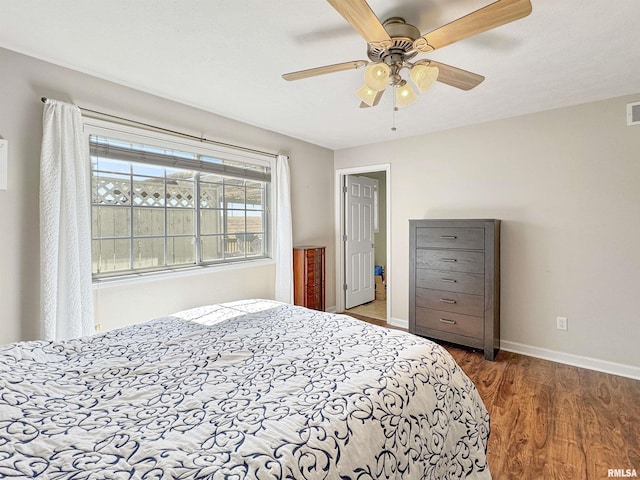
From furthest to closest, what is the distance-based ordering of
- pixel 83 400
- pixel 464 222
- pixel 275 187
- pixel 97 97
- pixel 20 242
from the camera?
pixel 275 187 < pixel 464 222 < pixel 97 97 < pixel 20 242 < pixel 83 400

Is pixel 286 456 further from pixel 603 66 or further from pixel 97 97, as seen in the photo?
pixel 603 66

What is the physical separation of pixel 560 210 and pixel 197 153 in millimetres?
3417

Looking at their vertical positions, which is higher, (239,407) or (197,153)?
(197,153)

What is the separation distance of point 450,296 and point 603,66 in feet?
7.00

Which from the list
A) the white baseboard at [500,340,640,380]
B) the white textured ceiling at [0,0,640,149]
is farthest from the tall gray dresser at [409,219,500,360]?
the white textured ceiling at [0,0,640,149]

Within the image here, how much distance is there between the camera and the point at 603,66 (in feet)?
7.20

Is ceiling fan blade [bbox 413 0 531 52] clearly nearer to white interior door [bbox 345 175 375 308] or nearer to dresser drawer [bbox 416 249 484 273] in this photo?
dresser drawer [bbox 416 249 484 273]

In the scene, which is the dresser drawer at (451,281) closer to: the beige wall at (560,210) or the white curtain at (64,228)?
the beige wall at (560,210)

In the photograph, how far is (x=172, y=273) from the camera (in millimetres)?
2840

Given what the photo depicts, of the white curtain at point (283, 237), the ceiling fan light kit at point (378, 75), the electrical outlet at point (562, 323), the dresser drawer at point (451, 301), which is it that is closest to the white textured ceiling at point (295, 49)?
the ceiling fan light kit at point (378, 75)

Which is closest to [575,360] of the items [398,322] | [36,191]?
[398,322]

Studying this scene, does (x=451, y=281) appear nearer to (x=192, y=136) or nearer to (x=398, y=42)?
(x=398, y=42)

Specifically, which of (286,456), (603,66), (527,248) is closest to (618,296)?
(527,248)

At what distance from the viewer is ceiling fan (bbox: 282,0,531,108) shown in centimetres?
128
